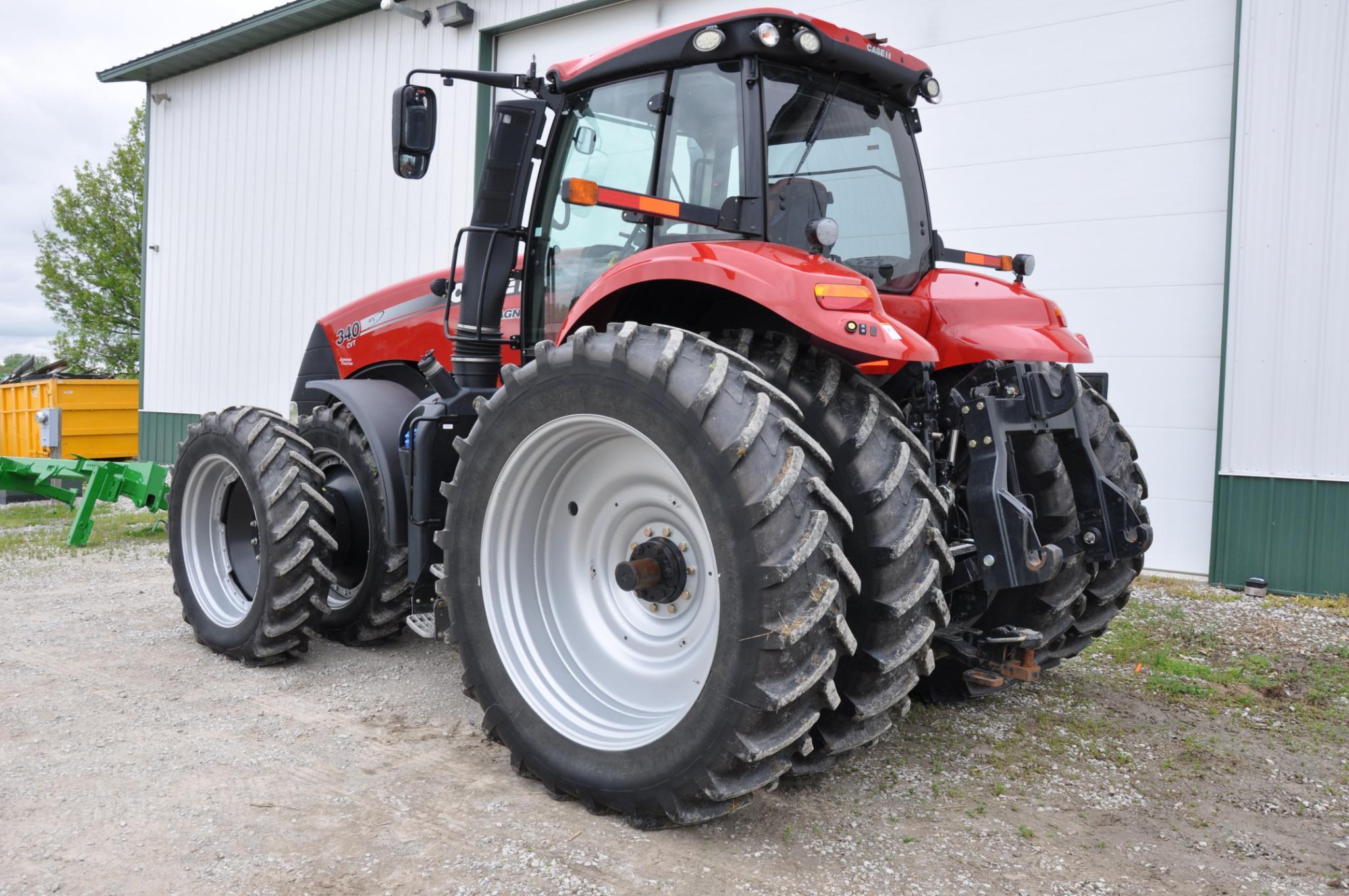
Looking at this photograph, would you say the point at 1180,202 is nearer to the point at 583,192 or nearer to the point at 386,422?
the point at 583,192

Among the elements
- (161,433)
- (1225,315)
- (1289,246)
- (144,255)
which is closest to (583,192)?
(1225,315)

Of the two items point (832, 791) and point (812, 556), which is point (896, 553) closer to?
point (812, 556)

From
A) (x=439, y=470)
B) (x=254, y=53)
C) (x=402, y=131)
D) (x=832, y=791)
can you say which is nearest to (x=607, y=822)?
(x=832, y=791)

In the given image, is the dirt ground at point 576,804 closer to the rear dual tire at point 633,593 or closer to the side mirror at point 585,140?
the rear dual tire at point 633,593

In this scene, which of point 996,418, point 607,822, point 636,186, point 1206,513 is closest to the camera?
point 607,822

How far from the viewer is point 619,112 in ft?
11.8

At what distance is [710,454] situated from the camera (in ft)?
8.45

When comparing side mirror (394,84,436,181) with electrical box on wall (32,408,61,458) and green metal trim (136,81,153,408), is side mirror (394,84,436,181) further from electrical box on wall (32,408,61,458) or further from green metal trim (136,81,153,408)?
green metal trim (136,81,153,408)

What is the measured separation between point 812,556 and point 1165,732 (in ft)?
6.79

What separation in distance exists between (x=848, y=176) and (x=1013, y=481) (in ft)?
4.03

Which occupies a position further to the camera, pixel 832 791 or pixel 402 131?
pixel 402 131

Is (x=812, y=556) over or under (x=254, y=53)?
under

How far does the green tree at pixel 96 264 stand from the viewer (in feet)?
102

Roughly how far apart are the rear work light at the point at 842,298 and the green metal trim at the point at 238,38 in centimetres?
1035
